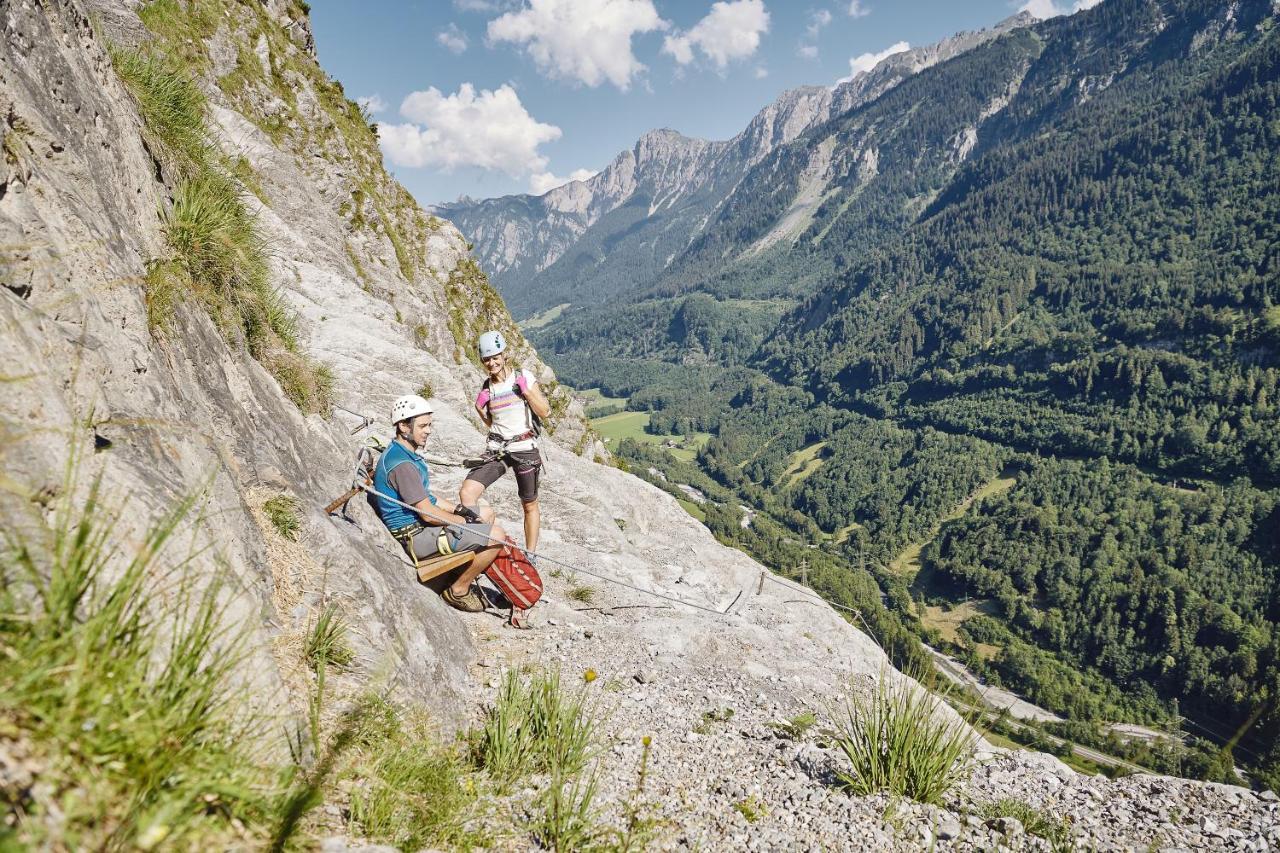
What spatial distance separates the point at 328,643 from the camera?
467cm

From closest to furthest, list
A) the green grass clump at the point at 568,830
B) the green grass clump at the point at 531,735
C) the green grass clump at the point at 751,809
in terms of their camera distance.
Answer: the green grass clump at the point at 568,830 → the green grass clump at the point at 531,735 → the green grass clump at the point at 751,809

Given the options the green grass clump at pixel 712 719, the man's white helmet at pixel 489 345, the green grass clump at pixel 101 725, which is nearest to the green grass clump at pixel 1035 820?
the green grass clump at pixel 712 719

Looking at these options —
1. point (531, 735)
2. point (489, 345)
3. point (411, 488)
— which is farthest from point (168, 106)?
point (531, 735)

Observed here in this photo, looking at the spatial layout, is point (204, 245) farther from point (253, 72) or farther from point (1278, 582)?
point (1278, 582)

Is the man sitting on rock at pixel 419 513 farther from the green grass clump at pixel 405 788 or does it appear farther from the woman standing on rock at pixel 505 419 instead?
the green grass clump at pixel 405 788

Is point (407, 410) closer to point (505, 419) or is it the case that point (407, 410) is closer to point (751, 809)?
point (505, 419)

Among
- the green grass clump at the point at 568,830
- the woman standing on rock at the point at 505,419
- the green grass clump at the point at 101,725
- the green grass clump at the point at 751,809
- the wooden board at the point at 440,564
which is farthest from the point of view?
the woman standing on rock at the point at 505,419

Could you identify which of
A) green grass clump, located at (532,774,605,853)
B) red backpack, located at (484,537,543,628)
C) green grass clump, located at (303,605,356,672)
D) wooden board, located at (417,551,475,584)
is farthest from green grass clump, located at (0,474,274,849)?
red backpack, located at (484,537,543,628)

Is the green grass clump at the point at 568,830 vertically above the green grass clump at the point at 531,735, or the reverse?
the green grass clump at the point at 531,735

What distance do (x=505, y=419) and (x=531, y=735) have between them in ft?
15.1

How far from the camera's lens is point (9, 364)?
294cm

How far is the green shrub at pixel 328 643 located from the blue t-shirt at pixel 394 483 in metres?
2.09

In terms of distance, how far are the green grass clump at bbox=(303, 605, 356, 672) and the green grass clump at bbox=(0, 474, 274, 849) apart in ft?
7.24

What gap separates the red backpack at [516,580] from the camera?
8.08m
